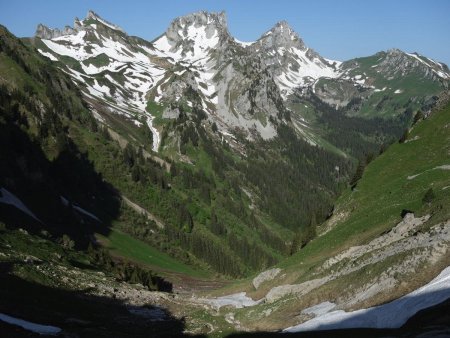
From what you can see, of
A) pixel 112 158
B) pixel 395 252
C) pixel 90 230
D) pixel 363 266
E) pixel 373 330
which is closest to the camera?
pixel 373 330

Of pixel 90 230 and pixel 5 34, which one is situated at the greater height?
pixel 5 34

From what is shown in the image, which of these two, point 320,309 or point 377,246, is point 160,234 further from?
point 320,309

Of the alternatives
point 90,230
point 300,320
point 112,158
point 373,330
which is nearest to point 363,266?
point 300,320

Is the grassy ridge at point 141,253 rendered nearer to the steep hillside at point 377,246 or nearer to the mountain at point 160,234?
the mountain at point 160,234

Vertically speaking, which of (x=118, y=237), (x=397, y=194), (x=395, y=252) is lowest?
(x=395, y=252)

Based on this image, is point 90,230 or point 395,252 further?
point 90,230

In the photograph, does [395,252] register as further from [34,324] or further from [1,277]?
[1,277]

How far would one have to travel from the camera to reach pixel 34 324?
30.7 m

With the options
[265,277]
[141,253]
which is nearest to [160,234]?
[141,253]

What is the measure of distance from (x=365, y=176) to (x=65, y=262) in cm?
5977

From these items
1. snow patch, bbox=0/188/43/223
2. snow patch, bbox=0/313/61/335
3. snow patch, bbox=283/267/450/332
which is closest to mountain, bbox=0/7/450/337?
snow patch, bbox=0/188/43/223

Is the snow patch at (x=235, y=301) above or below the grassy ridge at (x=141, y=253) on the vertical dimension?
below

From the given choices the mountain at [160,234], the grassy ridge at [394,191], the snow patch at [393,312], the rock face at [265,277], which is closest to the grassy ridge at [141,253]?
the mountain at [160,234]

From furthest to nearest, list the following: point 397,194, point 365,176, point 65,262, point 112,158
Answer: point 112,158 → point 365,176 → point 397,194 → point 65,262
